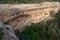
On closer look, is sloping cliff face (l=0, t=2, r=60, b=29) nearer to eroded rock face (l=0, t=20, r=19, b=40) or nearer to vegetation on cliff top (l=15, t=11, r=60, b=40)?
vegetation on cliff top (l=15, t=11, r=60, b=40)

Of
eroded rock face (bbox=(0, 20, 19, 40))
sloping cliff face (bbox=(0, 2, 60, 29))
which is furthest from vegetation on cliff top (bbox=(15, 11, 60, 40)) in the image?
eroded rock face (bbox=(0, 20, 19, 40))

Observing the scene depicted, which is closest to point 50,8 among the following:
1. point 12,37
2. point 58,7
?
point 58,7

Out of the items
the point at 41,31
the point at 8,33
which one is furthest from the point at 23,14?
the point at 8,33

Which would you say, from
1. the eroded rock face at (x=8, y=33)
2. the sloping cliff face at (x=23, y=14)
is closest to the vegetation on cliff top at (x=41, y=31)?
the sloping cliff face at (x=23, y=14)

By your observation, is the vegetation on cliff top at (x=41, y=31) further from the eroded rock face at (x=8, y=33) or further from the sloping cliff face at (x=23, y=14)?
the eroded rock face at (x=8, y=33)

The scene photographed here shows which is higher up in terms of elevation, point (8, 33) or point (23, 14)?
point (23, 14)

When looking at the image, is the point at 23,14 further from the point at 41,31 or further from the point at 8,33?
the point at 8,33

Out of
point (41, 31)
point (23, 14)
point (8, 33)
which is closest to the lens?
point (8, 33)

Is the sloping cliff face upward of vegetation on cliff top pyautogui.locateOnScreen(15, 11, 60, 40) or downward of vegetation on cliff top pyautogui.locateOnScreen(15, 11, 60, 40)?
upward

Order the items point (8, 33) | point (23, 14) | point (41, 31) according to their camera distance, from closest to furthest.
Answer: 1. point (8, 33)
2. point (23, 14)
3. point (41, 31)
